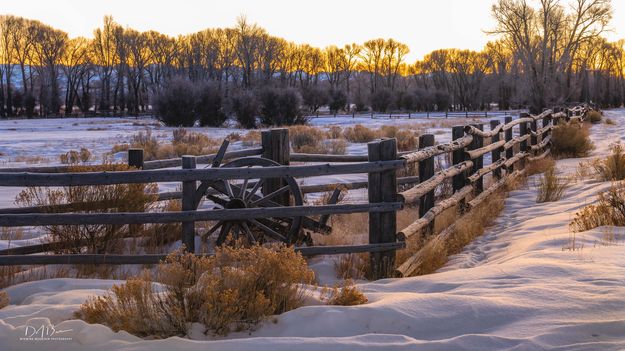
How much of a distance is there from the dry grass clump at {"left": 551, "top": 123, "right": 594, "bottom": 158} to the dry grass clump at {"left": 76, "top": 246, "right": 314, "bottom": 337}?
14325mm

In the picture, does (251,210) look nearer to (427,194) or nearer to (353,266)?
(353,266)

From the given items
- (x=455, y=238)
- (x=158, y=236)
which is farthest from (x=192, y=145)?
(x=455, y=238)

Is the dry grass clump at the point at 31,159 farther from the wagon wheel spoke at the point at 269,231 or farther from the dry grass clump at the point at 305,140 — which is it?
the wagon wheel spoke at the point at 269,231

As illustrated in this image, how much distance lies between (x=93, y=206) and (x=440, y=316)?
407 centimetres

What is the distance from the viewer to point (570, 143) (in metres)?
16.7

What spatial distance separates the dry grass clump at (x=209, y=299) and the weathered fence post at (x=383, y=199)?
65.8 inches

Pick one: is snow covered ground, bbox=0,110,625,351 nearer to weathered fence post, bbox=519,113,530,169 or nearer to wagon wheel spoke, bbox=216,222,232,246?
wagon wheel spoke, bbox=216,222,232,246

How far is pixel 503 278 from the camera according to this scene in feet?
15.6

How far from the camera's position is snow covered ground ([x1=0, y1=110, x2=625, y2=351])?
3.51 m

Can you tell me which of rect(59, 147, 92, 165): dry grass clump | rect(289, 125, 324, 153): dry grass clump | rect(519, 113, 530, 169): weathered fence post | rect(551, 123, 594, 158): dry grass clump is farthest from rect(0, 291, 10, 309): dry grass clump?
rect(289, 125, 324, 153): dry grass clump

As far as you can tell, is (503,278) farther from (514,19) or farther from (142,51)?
(142,51)

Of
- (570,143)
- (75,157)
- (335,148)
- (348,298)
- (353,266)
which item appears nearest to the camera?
(348,298)

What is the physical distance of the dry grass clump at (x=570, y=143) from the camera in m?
16.5

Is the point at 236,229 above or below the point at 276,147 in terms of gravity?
below
